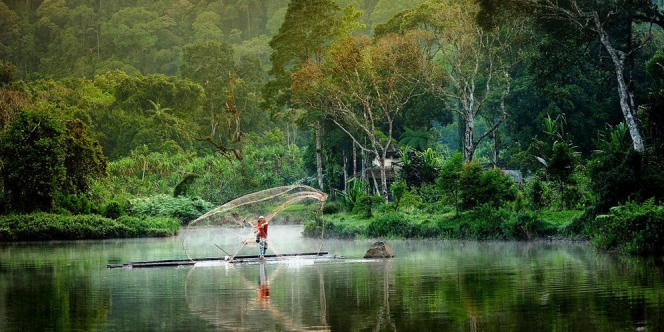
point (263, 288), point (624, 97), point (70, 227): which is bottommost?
point (263, 288)

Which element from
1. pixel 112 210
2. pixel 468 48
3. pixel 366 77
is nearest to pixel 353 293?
pixel 468 48

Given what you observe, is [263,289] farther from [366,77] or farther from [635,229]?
[366,77]

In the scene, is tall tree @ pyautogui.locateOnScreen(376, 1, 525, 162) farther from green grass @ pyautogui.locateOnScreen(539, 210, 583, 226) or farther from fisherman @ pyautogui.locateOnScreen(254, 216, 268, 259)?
fisherman @ pyautogui.locateOnScreen(254, 216, 268, 259)

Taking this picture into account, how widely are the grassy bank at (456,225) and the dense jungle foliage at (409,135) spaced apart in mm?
81

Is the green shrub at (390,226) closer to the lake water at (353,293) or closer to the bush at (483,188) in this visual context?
the bush at (483,188)

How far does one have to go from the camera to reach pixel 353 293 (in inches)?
745

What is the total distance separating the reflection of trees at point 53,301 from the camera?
15.6 m

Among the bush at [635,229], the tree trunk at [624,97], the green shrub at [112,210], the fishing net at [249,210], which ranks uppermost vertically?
the tree trunk at [624,97]

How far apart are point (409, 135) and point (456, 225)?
25.3m

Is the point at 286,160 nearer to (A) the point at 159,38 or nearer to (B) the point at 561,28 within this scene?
(B) the point at 561,28

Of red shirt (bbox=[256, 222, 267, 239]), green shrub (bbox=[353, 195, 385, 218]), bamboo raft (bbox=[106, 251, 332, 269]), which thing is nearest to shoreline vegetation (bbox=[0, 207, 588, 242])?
green shrub (bbox=[353, 195, 385, 218])

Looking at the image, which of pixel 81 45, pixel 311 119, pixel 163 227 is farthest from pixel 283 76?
pixel 81 45

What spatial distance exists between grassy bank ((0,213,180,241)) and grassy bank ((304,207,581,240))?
9821 mm

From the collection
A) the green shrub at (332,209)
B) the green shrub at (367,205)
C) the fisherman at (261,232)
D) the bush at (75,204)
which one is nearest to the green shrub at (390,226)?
the green shrub at (367,205)
